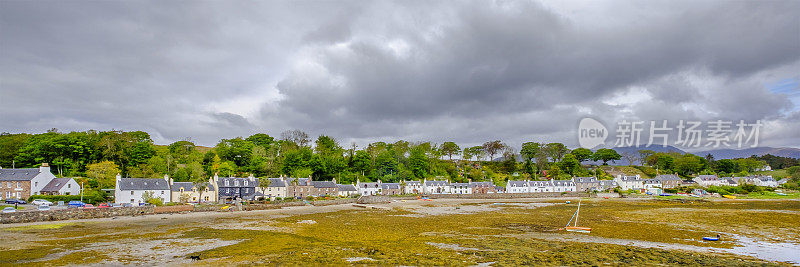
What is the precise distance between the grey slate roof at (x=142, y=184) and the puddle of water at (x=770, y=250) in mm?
65418

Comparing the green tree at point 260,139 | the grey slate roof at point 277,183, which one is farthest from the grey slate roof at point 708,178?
the green tree at point 260,139

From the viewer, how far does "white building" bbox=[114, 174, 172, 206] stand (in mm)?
53625

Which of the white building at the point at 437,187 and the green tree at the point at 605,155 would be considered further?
the green tree at the point at 605,155

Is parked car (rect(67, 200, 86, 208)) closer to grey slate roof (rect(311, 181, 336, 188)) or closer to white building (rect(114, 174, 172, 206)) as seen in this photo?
white building (rect(114, 174, 172, 206))

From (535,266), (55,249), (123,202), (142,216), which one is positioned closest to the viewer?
(535,266)

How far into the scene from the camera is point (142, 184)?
56000mm

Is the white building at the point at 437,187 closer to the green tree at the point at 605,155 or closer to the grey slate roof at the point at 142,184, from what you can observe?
the grey slate roof at the point at 142,184

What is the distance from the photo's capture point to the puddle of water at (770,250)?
19.5 meters

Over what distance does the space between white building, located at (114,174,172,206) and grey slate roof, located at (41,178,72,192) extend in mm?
6605

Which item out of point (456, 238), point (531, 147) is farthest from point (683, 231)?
point (531, 147)

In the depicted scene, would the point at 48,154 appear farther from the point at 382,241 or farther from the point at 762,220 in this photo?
the point at 762,220

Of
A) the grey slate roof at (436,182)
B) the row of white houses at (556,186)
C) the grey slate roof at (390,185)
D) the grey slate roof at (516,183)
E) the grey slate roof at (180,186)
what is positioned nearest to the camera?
the grey slate roof at (180,186)

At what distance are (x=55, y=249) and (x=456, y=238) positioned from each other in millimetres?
24231

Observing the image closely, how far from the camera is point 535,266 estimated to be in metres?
17.1
